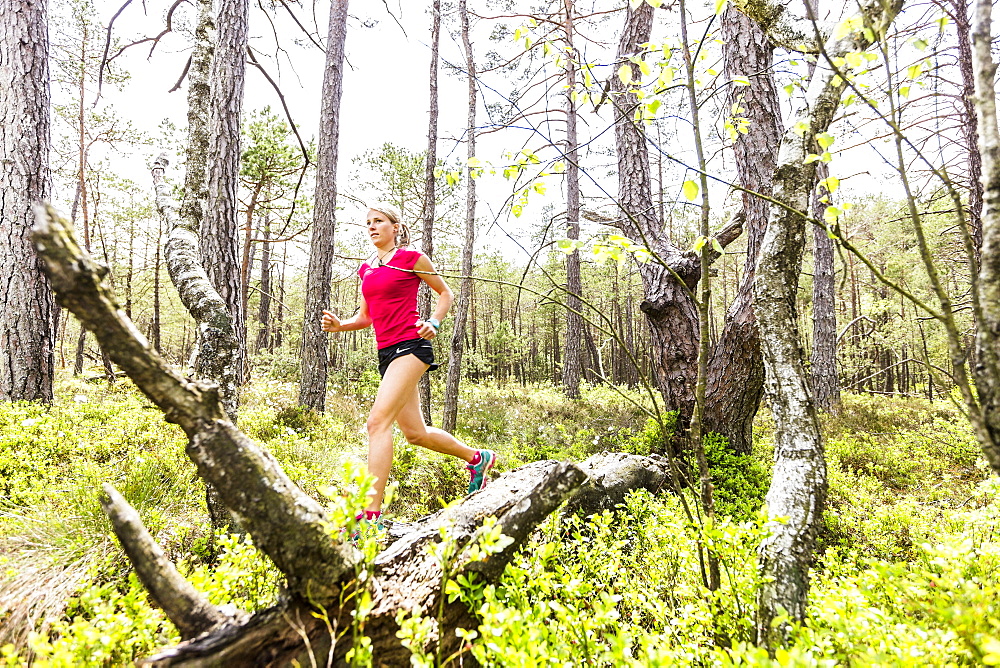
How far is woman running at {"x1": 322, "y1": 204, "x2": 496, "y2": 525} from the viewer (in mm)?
2627

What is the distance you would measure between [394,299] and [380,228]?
1.67 ft

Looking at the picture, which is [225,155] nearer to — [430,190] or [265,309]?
[430,190]

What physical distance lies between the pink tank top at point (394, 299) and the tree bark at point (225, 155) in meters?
1.30

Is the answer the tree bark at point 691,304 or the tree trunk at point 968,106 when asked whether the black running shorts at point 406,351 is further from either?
the tree trunk at point 968,106

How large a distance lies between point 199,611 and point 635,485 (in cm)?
375

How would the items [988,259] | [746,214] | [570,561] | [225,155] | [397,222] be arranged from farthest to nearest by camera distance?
[746,214]
[225,155]
[397,222]
[570,561]
[988,259]

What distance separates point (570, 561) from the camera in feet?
8.38

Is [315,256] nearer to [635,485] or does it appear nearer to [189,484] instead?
[189,484]

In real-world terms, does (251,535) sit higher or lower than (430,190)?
lower

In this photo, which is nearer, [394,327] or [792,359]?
[792,359]

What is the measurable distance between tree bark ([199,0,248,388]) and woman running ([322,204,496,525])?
1255mm

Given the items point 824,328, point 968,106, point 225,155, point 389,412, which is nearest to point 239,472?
point 389,412

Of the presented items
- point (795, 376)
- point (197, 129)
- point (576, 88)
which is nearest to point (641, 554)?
point (795, 376)

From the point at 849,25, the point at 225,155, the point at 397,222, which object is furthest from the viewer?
the point at 225,155
